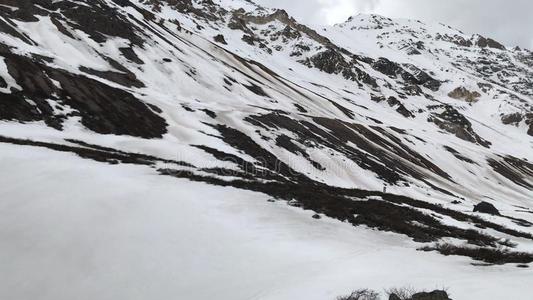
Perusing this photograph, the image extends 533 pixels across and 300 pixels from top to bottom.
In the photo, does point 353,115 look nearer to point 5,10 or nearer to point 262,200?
point 5,10

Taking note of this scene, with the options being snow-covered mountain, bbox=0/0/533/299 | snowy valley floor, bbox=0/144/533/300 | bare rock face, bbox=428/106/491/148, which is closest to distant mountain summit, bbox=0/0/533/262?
snow-covered mountain, bbox=0/0/533/299

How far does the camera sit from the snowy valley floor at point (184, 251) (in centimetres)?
1059

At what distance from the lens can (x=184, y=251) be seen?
1265 centimetres

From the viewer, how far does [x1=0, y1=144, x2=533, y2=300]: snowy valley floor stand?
417 inches

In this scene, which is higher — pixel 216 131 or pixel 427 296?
pixel 216 131

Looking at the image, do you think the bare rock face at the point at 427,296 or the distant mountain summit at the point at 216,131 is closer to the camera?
the bare rock face at the point at 427,296

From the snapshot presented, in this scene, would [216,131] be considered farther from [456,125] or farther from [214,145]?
[456,125]

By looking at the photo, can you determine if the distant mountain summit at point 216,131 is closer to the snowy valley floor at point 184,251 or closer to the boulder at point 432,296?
the snowy valley floor at point 184,251

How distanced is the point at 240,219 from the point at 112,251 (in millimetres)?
4736

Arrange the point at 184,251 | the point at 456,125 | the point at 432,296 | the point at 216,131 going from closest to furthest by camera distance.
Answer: the point at 432,296, the point at 184,251, the point at 216,131, the point at 456,125

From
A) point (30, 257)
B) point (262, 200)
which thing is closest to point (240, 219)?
point (262, 200)

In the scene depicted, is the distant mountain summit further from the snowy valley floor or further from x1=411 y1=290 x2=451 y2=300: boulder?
x1=411 y1=290 x2=451 y2=300: boulder

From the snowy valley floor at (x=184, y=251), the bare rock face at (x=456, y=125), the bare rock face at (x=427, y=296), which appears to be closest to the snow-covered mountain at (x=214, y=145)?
the snowy valley floor at (x=184, y=251)

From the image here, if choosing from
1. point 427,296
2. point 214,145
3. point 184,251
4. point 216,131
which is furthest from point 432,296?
point 216,131
